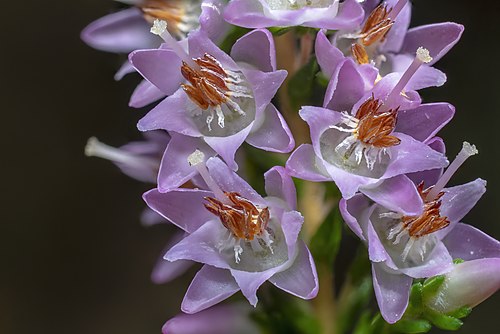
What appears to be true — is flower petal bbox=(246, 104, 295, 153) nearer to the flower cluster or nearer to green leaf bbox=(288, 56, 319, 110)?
the flower cluster

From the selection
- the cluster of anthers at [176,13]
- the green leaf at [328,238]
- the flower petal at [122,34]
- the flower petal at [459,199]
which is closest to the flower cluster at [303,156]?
the flower petal at [459,199]

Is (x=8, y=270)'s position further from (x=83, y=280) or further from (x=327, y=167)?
(x=327, y=167)

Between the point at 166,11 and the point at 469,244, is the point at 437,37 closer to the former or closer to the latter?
the point at 469,244

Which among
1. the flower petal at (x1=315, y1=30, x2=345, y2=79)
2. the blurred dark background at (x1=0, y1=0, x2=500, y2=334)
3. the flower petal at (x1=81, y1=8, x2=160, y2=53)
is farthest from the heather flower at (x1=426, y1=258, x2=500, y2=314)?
the blurred dark background at (x1=0, y1=0, x2=500, y2=334)

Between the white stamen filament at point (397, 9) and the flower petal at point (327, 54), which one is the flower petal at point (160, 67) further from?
the white stamen filament at point (397, 9)

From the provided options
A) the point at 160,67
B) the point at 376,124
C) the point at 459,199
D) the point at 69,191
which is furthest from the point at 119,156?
the point at 69,191

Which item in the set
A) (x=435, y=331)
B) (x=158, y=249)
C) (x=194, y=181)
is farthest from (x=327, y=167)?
(x=158, y=249)
